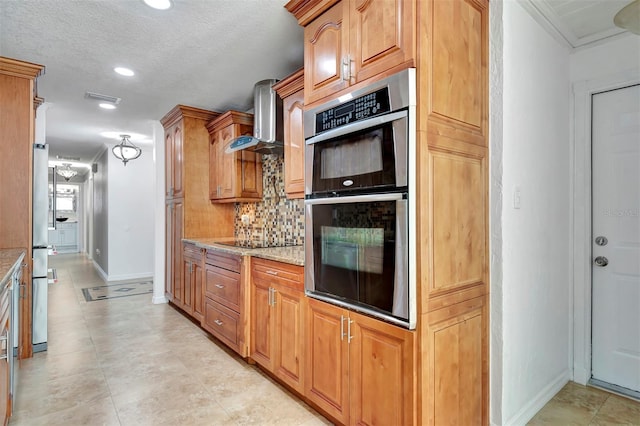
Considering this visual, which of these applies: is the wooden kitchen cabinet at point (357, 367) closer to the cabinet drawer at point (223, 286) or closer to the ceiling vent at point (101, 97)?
the cabinet drawer at point (223, 286)

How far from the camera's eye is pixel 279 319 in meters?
2.39

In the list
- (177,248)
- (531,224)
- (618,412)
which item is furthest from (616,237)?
(177,248)

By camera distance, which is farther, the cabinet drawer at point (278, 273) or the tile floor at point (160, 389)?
the cabinet drawer at point (278, 273)

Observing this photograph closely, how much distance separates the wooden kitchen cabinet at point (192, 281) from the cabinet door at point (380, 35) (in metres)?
2.59

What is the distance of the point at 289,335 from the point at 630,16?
233 cm

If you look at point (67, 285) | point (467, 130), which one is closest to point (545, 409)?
point (467, 130)

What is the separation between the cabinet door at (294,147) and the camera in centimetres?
261

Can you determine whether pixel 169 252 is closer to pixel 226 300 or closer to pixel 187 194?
pixel 187 194

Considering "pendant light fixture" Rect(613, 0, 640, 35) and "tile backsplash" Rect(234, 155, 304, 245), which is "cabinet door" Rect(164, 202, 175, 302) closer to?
"tile backsplash" Rect(234, 155, 304, 245)

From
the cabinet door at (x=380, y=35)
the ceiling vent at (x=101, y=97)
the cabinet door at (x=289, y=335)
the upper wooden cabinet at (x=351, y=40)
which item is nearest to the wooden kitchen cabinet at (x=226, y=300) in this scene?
the cabinet door at (x=289, y=335)

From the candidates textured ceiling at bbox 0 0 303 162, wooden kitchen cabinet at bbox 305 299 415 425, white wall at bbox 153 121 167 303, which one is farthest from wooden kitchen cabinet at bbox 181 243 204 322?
wooden kitchen cabinet at bbox 305 299 415 425

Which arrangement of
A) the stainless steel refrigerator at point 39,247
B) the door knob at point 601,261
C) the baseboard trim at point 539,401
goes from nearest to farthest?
the baseboard trim at point 539,401, the door knob at point 601,261, the stainless steel refrigerator at point 39,247

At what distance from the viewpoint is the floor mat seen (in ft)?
16.9

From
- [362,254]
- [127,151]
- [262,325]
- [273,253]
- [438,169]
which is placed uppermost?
[127,151]
